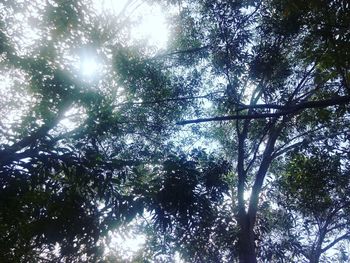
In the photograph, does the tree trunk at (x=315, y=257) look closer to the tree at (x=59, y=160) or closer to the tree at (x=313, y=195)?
the tree at (x=313, y=195)

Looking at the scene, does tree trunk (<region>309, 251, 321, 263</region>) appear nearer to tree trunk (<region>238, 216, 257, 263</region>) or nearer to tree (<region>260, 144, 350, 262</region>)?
tree (<region>260, 144, 350, 262</region>)

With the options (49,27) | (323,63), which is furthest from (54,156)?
(323,63)

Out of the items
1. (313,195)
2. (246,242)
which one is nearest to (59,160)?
(246,242)

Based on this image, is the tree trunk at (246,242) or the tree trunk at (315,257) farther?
the tree trunk at (315,257)

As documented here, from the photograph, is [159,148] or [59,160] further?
[159,148]

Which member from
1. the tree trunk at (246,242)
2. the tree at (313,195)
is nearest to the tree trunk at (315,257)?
the tree at (313,195)

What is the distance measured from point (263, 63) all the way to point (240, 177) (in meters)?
3.34

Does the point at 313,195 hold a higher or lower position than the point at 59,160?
higher

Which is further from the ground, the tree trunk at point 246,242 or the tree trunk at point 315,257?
the tree trunk at point 315,257

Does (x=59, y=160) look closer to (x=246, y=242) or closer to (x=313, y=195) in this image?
(x=246, y=242)

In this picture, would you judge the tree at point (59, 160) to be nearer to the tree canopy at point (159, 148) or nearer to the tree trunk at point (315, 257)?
the tree canopy at point (159, 148)

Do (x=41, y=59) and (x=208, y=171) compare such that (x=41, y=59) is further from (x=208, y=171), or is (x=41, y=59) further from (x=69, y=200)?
(x=208, y=171)

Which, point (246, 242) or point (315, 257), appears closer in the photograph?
point (246, 242)

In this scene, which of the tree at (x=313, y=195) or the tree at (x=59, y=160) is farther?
the tree at (x=313, y=195)
